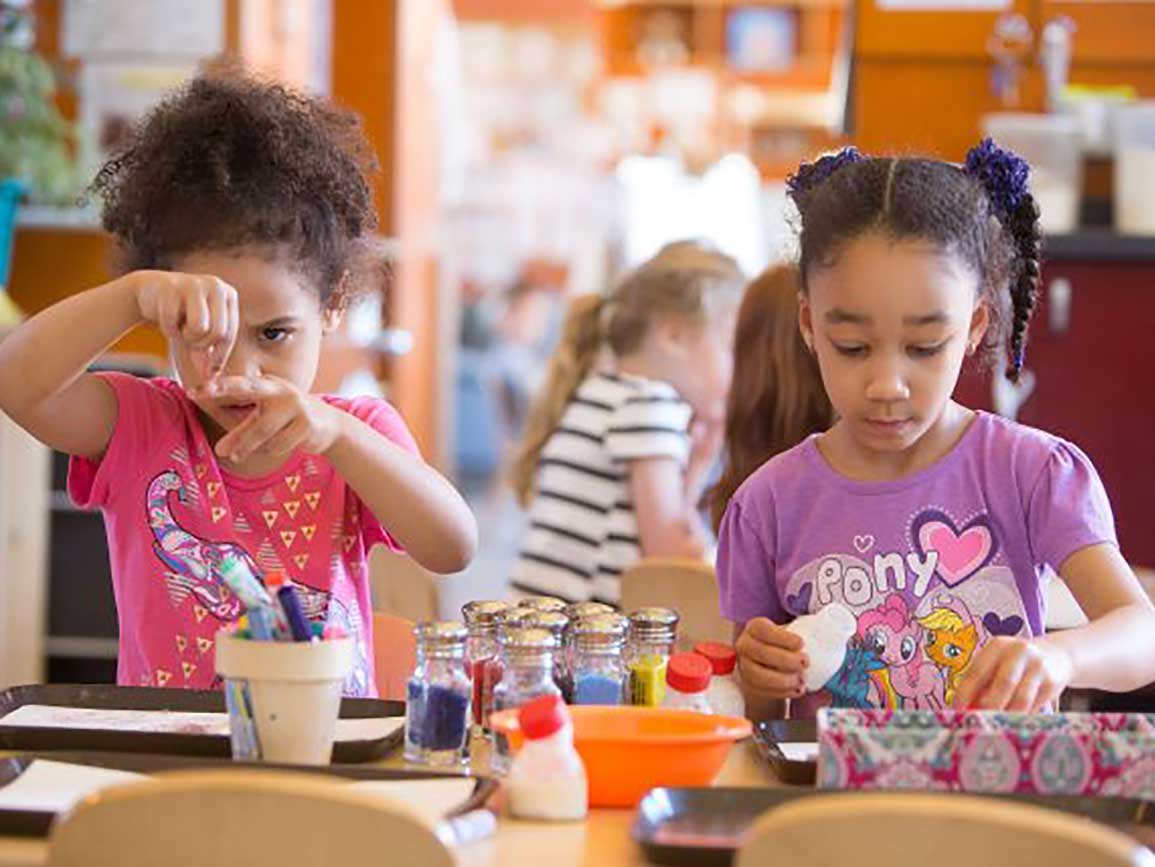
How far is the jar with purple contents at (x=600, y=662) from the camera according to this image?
5.28 feet

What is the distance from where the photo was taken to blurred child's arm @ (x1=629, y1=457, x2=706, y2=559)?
3299mm

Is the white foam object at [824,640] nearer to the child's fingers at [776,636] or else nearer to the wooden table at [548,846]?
the child's fingers at [776,636]

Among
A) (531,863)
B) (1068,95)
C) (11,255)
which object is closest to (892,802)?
(531,863)

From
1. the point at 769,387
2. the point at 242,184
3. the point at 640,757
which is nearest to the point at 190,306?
the point at 242,184

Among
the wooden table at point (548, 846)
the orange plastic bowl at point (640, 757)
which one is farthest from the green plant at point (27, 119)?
the wooden table at point (548, 846)

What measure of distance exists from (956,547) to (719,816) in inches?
22.0

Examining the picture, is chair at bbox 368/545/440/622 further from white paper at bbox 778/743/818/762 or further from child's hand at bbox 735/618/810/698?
white paper at bbox 778/743/818/762

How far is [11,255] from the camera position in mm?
5133

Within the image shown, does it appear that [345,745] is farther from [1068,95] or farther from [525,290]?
[525,290]

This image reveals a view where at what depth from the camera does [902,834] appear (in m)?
1.09

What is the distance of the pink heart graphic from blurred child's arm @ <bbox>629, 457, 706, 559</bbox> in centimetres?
148

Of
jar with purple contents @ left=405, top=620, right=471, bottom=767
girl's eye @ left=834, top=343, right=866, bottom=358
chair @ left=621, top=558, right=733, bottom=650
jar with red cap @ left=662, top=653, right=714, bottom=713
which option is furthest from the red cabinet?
jar with purple contents @ left=405, top=620, right=471, bottom=767

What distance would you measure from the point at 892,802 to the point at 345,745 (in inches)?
21.8

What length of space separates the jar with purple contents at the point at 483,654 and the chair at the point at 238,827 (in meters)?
0.46
